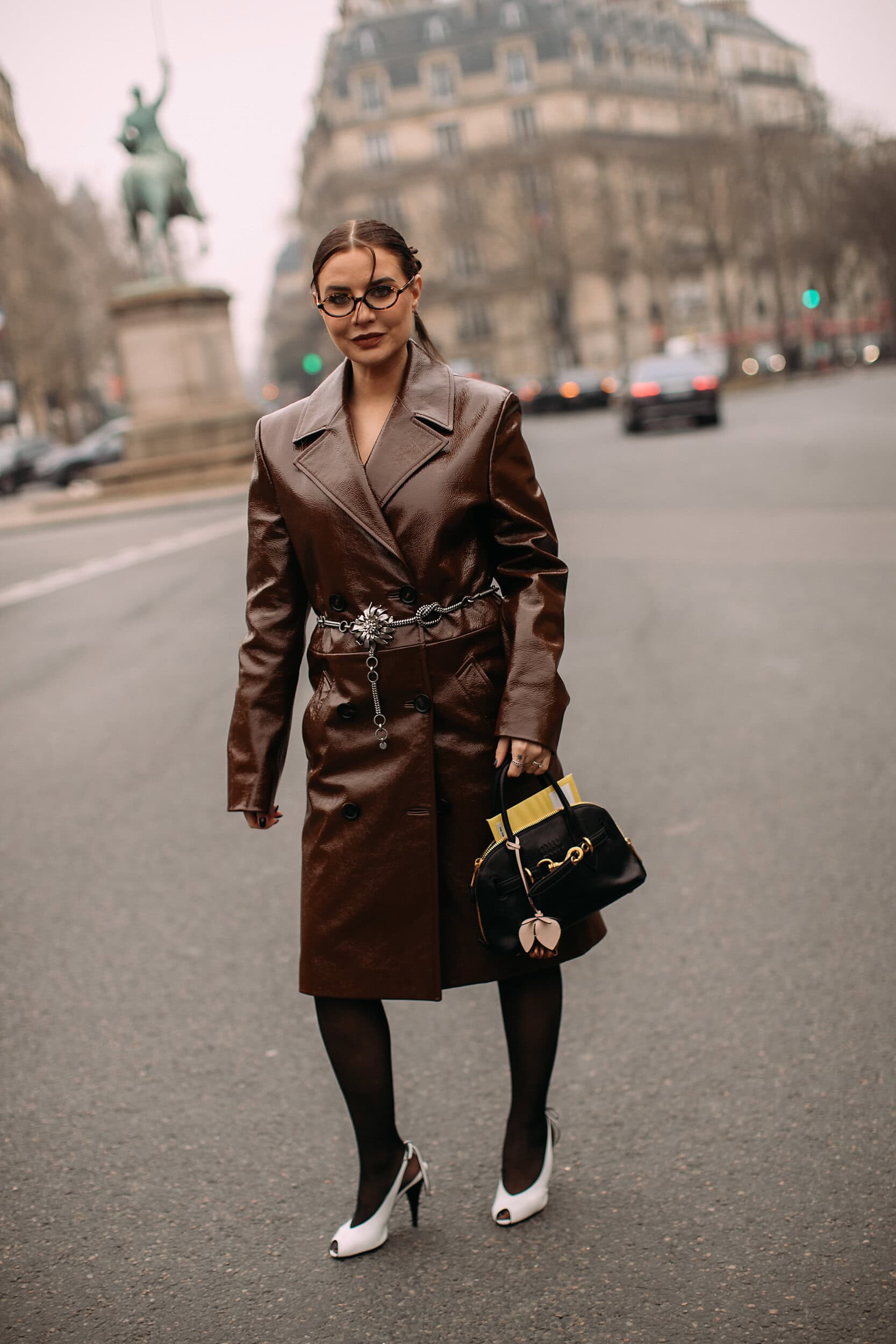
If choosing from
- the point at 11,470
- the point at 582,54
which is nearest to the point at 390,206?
the point at 582,54

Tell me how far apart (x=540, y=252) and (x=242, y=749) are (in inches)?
2721

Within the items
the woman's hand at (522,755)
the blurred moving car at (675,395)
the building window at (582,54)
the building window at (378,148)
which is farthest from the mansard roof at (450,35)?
the woman's hand at (522,755)

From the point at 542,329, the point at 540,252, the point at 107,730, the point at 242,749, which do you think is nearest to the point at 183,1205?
the point at 242,749

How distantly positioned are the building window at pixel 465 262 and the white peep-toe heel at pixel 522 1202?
77.9 metres

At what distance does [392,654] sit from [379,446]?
0.39 meters

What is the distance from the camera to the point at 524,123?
274ft

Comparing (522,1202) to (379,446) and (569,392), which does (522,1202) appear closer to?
(379,446)

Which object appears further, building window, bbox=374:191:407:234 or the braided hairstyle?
building window, bbox=374:191:407:234

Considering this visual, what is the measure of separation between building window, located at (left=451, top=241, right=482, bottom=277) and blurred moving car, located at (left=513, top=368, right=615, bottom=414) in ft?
102

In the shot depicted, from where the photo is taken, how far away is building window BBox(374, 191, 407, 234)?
78.2 metres

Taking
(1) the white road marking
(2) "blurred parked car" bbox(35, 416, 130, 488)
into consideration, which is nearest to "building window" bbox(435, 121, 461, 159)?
(2) "blurred parked car" bbox(35, 416, 130, 488)

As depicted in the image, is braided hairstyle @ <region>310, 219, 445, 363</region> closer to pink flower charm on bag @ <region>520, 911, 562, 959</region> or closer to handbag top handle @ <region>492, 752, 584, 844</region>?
handbag top handle @ <region>492, 752, 584, 844</region>

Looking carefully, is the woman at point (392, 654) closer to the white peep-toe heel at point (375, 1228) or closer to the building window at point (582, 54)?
the white peep-toe heel at point (375, 1228)

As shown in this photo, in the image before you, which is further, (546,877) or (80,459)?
(80,459)
